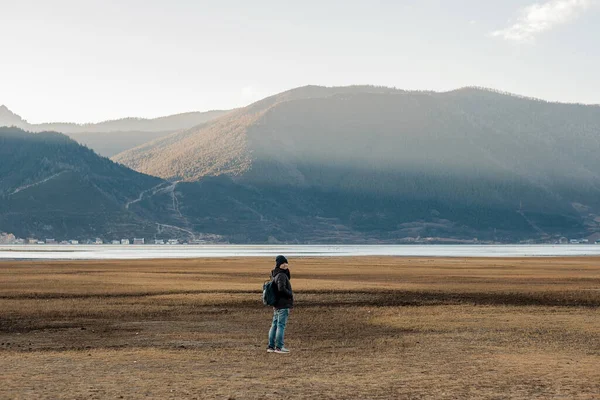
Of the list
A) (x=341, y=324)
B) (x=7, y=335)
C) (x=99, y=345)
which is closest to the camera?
(x=99, y=345)

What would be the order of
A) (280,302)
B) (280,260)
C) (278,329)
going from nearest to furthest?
(280,260) → (280,302) → (278,329)

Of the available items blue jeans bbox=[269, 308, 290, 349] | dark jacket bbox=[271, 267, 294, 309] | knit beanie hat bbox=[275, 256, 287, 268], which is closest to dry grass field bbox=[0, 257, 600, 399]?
blue jeans bbox=[269, 308, 290, 349]

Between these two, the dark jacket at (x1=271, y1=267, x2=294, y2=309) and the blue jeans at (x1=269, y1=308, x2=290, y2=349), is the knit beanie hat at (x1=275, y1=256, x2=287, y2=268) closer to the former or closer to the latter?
the dark jacket at (x1=271, y1=267, x2=294, y2=309)

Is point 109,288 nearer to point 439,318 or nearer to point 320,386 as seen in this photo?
point 439,318

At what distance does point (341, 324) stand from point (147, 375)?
12845 millimetres

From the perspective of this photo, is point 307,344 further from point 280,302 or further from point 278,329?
point 280,302

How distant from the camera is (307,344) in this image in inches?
1048

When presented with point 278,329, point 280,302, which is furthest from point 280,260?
point 278,329

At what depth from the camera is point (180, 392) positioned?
59.9 feet

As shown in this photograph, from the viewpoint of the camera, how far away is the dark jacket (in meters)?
24.4

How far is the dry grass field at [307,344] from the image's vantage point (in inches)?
746

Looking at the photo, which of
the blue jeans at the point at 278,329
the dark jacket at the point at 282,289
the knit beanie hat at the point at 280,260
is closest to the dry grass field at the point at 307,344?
the blue jeans at the point at 278,329

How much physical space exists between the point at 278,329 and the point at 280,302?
77cm

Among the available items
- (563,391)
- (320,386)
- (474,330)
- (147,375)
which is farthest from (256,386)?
(474,330)
